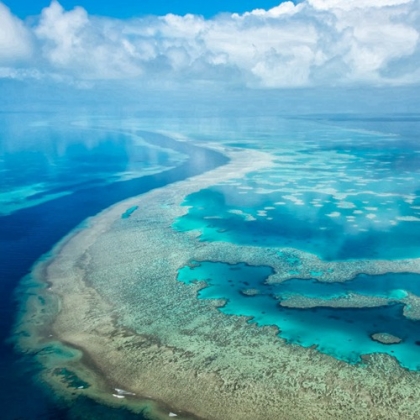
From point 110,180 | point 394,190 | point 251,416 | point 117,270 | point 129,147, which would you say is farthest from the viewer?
point 129,147

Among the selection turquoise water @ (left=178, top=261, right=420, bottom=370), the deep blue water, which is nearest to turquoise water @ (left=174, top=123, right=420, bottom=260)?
turquoise water @ (left=178, top=261, right=420, bottom=370)

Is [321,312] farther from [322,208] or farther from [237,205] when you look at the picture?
[237,205]

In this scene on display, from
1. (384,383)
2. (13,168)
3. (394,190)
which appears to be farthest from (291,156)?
(384,383)

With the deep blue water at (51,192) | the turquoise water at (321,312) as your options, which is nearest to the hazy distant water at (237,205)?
the deep blue water at (51,192)

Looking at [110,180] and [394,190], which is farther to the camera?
[110,180]

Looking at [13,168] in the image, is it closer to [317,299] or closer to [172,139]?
[172,139]

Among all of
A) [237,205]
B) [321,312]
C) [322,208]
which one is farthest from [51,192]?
[321,312]
